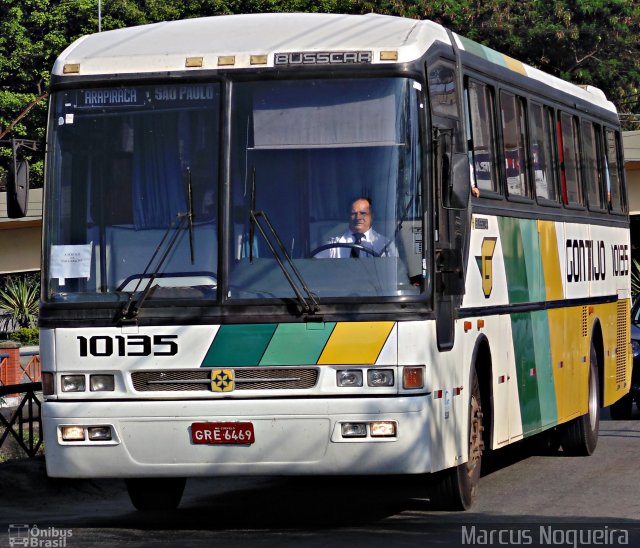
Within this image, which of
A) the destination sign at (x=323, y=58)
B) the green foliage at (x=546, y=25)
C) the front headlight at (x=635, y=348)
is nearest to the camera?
the destination sign at (x=323, y=58)

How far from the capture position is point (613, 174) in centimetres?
1808

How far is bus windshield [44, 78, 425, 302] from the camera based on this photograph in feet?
33.3

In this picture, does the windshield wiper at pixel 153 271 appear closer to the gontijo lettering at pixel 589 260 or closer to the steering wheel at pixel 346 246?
the steering wheel at pixel 346 246

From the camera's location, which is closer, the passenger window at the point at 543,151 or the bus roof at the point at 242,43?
the bus roof at the point at 242,43

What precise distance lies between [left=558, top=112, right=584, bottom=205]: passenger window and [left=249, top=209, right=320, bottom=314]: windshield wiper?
5580 millimetres

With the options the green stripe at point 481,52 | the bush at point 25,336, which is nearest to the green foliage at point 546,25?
the bush at point 25,336

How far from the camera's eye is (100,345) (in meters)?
10.3

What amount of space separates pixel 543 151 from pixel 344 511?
14.3 feet

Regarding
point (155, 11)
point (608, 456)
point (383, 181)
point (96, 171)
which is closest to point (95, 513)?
point (96, 171)

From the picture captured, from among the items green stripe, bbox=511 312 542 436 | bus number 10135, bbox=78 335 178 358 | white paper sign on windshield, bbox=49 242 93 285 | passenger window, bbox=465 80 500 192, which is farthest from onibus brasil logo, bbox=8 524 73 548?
green stripe, bbox=511 312 542 436

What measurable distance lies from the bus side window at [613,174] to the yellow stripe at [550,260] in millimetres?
3177

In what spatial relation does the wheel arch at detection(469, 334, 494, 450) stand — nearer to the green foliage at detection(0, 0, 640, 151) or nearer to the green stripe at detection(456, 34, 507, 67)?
the green stripe at detection(456, 34, 507, 67)

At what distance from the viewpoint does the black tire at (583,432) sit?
15.9 meters

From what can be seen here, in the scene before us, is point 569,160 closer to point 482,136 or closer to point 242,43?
point 482,136
